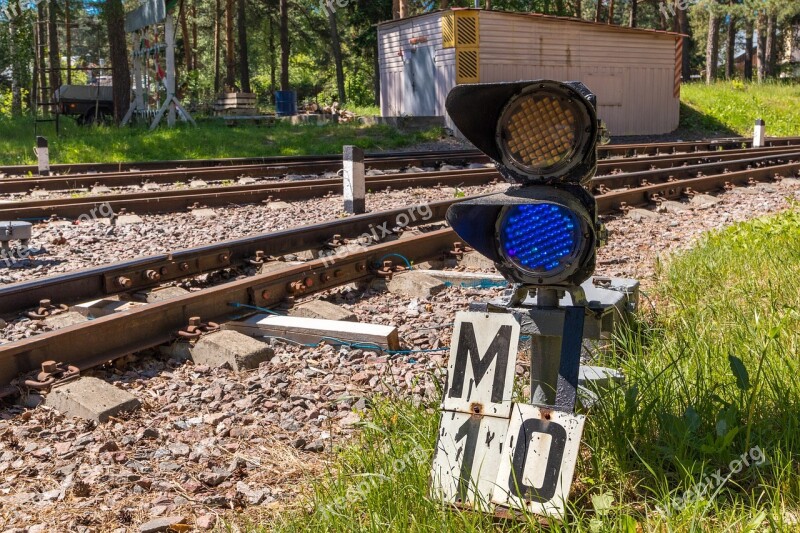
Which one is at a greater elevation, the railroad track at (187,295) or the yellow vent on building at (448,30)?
the yellow vent on building at (448,30)

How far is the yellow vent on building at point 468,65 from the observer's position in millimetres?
25047

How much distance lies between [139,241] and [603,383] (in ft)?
19.4

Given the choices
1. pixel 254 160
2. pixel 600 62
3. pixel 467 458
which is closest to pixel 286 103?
pixel 600 62

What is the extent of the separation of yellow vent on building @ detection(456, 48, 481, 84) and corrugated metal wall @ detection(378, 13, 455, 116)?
0.22m

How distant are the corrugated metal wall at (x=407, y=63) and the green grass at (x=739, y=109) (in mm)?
10094

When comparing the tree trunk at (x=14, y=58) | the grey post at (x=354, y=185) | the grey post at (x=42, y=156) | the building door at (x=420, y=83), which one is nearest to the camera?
the grey post at (x=354, y=185)

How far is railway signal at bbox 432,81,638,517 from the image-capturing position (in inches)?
88.7

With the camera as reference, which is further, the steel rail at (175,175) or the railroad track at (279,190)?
the steel rail at (175,175)

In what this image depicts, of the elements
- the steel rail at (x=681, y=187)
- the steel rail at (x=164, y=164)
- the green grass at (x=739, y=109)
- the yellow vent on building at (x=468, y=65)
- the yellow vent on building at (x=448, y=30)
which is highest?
the yellow vent on building at (x=448, y=30)

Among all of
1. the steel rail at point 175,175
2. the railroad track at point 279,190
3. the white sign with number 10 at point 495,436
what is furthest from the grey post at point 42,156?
the white sign with number 10 at point 495,436

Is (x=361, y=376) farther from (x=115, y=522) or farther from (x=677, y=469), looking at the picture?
(x=677, y=469)

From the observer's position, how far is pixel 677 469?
8.64 ft

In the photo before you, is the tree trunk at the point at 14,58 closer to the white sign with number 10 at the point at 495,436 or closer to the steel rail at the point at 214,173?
the steel rail at the point at 214,173

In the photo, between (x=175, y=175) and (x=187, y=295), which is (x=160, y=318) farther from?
(x=175, y=175)
